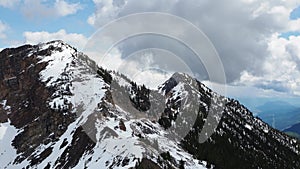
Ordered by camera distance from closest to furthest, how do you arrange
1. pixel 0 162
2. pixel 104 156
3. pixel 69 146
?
pixel 104 156, pixel 69 146, pixel 0 162

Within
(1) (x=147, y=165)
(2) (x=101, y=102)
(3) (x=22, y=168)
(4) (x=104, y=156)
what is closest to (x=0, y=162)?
(3) (x=22, y=168)

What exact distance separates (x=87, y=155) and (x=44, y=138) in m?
55.7

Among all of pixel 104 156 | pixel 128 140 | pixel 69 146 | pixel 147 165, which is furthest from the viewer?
pixel 69 146

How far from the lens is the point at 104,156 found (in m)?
143

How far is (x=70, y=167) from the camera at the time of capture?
152 m

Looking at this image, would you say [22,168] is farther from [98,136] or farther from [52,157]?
[98,136]

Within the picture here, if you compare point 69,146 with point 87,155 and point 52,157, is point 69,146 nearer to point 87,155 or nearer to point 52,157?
point 52,157

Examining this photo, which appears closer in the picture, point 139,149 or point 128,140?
point 139,149

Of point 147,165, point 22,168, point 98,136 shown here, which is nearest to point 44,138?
point 22,168

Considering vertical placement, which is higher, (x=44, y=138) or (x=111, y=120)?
(x=44, y=138)

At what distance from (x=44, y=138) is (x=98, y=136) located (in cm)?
4962

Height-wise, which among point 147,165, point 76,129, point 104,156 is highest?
point 76,129

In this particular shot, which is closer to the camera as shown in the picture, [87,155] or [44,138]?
[87,155]

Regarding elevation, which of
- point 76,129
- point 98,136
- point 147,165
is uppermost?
point 76,129
